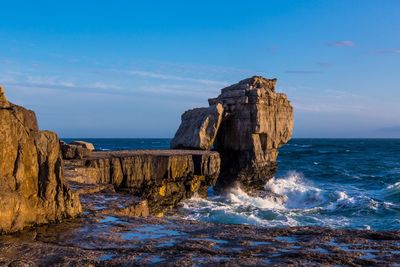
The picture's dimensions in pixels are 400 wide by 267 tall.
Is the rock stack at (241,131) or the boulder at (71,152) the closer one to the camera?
the boulder at (71,152)

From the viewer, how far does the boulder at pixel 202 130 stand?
31484mm

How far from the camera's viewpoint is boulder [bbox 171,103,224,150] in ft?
103

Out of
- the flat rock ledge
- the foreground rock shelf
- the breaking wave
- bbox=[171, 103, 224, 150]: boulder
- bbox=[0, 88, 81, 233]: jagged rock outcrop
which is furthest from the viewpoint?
bbox=[171, 103, 224, 150]: boulder

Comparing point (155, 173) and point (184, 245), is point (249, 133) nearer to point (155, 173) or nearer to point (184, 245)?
point (155, 173)

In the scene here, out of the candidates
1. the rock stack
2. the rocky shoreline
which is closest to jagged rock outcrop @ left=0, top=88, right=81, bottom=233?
the rocky shoreline

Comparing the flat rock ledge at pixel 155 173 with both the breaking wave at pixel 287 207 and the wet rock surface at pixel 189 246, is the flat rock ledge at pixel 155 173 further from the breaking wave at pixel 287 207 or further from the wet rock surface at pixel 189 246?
the wet rock surface at pixel 189 246

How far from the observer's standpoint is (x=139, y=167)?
23.2 meters

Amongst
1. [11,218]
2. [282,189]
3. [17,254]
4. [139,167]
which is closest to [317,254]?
[17,254]

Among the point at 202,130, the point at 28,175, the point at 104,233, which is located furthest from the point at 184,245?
the point at 202,130

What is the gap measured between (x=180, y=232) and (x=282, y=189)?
29.8 metres

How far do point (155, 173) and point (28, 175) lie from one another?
15.1 meters

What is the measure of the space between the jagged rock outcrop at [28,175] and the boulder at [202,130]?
2122cm

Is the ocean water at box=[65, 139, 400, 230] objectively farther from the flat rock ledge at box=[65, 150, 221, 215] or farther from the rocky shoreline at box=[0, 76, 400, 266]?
the rocky shoreline at box=[0, 76, 400, 266]

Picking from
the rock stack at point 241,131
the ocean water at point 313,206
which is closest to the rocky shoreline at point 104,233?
the ocean water at point 313,206
